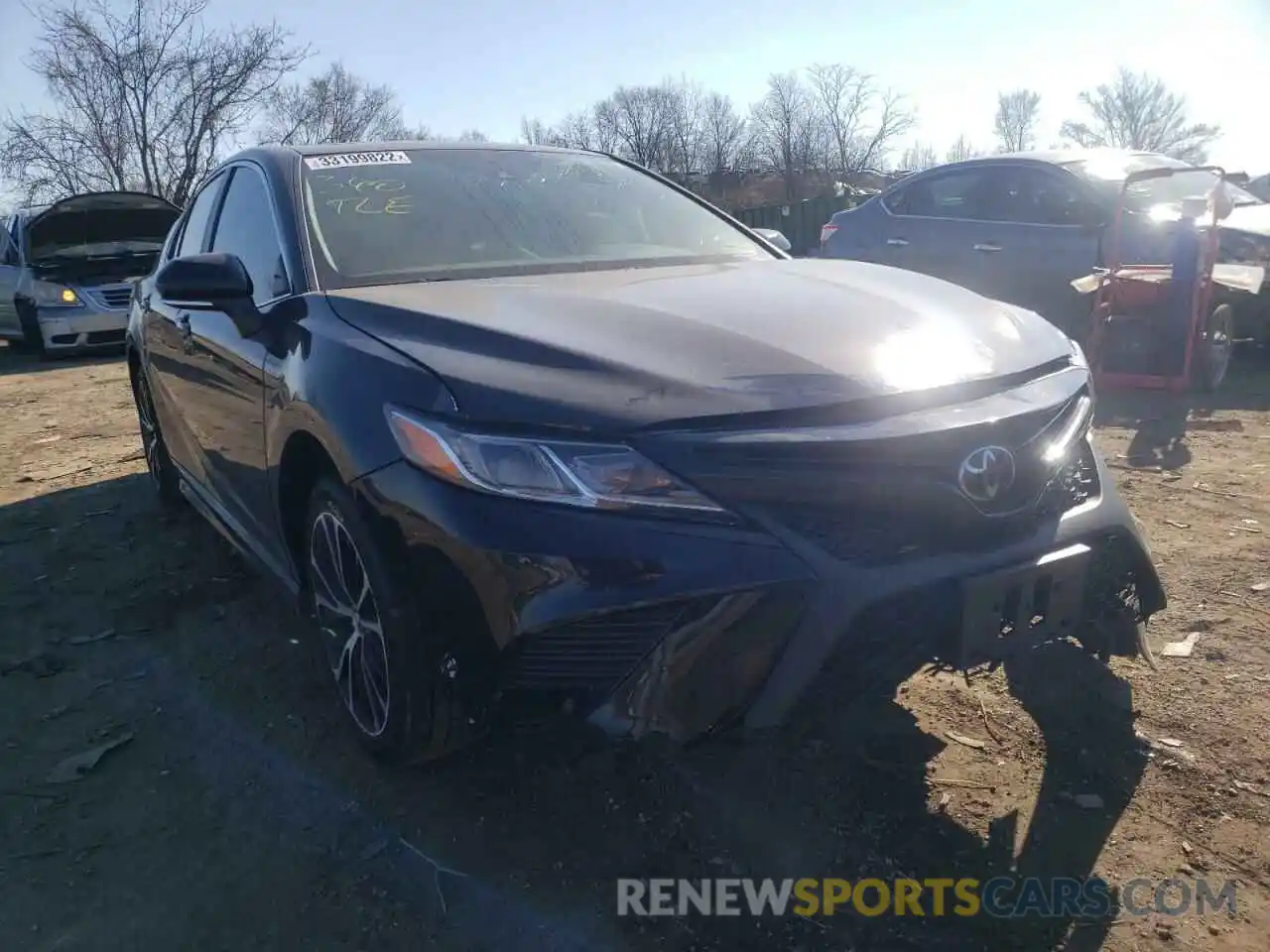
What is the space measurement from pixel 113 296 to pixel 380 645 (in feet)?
35.2

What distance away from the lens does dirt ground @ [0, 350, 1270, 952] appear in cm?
205

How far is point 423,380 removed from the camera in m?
2.11

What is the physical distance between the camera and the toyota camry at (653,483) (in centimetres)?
185

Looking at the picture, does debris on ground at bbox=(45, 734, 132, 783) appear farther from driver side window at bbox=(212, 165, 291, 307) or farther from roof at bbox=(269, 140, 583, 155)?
roof at bbox=(269, 140, 583, 155)

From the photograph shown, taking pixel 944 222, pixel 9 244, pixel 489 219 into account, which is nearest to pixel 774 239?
pixel 489 219

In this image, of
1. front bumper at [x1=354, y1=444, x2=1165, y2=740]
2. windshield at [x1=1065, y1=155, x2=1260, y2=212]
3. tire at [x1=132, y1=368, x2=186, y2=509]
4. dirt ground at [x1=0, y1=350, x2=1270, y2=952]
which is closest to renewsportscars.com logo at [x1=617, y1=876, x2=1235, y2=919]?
dirt ground at [x1=0, y1=350, x2=1270, y2=952]

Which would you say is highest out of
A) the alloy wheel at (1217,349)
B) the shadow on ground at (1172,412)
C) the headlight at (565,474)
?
the headlight at (565,474)

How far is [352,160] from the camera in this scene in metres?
3.27

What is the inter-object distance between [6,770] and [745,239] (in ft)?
9.09

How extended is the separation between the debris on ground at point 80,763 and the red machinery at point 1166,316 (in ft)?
19.4

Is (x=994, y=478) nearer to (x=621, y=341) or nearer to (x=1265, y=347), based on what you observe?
(x=621, y=341)

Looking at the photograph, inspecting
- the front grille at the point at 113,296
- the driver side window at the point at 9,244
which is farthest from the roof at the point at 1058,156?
the driver side window at the point at 9,244

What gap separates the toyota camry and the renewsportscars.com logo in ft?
1.51

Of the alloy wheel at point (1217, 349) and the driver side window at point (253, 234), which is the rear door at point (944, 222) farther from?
the driver side window at point (253, 234)
